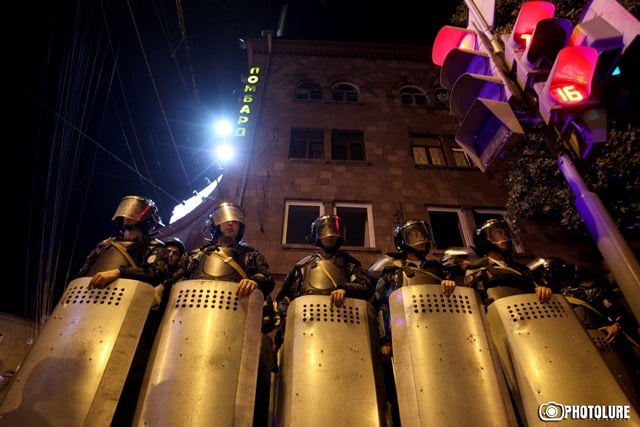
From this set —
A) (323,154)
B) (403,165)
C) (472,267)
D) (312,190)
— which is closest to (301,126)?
(323,154)

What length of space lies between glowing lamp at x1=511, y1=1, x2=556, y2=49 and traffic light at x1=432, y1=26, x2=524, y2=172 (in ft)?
1.56

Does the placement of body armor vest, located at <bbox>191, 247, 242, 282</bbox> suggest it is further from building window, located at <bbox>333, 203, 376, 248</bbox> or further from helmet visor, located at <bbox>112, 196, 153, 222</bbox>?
building window, located at <bbox>333, 203, 376, 248</bbox>

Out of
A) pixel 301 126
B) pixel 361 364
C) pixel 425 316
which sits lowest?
pixel 361 364

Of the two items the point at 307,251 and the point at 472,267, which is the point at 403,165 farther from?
the point at 472,267

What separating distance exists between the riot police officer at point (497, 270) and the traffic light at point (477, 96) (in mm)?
1325

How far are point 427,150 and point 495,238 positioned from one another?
8.10 meters

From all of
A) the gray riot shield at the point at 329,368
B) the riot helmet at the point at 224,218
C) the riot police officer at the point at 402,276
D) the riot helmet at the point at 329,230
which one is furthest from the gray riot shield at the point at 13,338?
the riot police officer at the point at 402,276

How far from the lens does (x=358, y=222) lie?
38.3 feet

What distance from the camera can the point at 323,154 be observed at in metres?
12.4

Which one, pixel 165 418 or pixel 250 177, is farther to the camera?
pixel 250 177

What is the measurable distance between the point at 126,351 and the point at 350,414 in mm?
2885

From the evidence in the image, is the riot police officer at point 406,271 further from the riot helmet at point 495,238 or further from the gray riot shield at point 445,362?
the riot helmet at point 495,238

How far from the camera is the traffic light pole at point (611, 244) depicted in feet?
10.5

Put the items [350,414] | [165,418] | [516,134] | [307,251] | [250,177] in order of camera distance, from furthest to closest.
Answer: [250,177], [307,251], [516,134], [350,414], [165,418]
